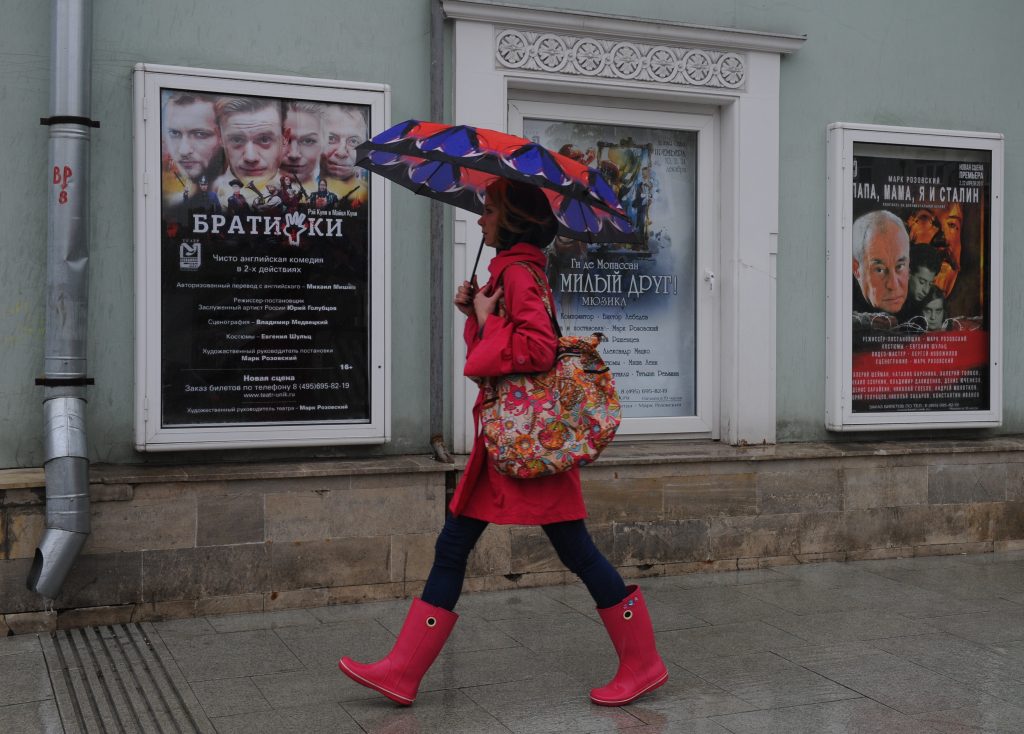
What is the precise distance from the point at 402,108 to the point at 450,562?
3093 millimetres

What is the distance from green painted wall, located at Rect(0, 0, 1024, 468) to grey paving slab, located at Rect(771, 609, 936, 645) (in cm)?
178

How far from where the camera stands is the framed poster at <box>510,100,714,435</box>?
7258 millimetres

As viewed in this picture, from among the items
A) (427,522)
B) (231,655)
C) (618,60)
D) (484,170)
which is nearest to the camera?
(484,170)

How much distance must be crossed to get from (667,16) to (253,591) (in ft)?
13.3

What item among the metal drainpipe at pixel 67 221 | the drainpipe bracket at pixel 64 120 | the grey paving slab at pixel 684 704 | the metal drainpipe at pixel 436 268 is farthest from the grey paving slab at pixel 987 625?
the drainpipe bracket at pixel 64 120

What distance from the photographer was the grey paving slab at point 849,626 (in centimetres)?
562

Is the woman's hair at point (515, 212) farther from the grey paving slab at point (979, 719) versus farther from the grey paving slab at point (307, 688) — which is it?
the grey paving slab at point (979, 719)

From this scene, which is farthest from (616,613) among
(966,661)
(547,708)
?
(966,661)

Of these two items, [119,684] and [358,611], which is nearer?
[119,684]

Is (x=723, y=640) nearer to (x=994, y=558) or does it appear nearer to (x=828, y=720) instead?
(x=828, y=720)

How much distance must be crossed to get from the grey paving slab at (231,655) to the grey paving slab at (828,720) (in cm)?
191

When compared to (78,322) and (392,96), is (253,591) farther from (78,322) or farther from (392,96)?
(392,96)

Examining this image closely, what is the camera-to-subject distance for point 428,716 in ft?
14.6

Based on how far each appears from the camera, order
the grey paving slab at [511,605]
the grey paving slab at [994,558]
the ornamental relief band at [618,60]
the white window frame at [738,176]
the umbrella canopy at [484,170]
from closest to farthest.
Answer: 1. the umbrella canopy at [484,170]
2. the grey paving slab at [511,605]
3. the ornamental relief band at [618,60]
4. the white window frame at [738,176]
5. the grey paving slab at [994,558]
